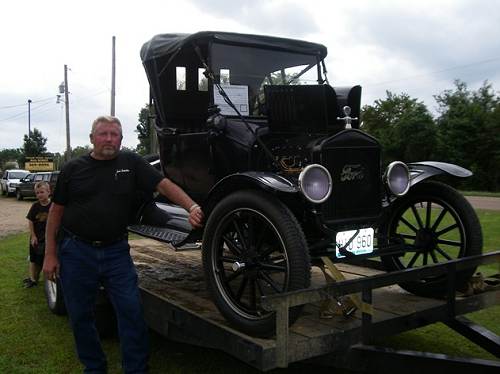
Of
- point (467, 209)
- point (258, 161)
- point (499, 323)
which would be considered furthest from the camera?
point (499, 323)

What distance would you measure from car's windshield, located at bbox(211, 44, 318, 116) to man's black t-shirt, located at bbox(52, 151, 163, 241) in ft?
4.60

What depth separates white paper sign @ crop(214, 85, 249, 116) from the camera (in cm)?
478

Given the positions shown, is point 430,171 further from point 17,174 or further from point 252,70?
point 17,174

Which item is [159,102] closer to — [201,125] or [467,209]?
[201,125]

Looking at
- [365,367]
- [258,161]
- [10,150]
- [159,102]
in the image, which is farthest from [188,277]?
[10,150]

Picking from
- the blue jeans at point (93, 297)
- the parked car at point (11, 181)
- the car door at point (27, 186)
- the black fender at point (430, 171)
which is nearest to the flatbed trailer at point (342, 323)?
the blue jeans at point (93, 297)

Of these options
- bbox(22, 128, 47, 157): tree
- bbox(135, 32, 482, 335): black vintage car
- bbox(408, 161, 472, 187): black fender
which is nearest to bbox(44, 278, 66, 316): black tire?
bbox(135, 32, 482, 335): black vintage car

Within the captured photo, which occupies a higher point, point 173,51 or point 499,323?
point 173,51

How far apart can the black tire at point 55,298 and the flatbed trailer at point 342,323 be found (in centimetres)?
134

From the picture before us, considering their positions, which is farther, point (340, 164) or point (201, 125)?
point (201, 125)

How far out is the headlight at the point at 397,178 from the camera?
3934mm

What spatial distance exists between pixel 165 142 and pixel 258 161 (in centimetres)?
139

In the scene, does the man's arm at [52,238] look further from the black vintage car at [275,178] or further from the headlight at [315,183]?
the headlight at [315,183]

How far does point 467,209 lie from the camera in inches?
158
